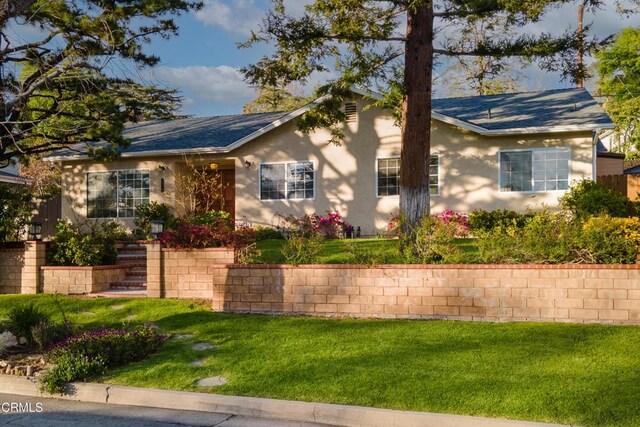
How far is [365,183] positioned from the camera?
19.4 meters

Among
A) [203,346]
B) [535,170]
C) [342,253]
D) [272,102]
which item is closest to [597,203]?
[535,170]

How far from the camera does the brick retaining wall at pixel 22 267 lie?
47.2ft

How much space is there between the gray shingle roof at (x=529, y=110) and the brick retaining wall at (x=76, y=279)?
10.4 metres

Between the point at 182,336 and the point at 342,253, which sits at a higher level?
the point at 342,253

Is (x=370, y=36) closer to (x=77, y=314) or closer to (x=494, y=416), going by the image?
(x=77, y=314)

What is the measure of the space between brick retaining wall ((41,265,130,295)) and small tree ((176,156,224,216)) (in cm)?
594

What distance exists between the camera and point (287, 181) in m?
20.4

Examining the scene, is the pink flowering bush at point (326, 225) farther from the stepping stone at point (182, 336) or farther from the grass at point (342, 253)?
the stepping stone at point (182, 336)

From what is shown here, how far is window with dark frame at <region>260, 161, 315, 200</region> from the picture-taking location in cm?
2012

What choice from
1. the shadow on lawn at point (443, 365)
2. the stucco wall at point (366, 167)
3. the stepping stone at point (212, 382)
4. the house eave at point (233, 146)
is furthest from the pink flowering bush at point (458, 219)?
the stepping stone at point (212, 382)

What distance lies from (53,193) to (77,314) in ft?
53.6

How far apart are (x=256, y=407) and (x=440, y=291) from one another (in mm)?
4051

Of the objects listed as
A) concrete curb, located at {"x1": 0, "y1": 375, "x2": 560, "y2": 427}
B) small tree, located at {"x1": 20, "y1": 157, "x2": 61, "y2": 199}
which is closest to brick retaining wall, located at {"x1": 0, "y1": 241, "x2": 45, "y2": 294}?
concrete curb, located at {"x1": 0, "y1": 375, "x2": 560, "y2": 427}

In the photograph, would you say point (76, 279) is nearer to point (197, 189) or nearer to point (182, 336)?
point (182, 336)
